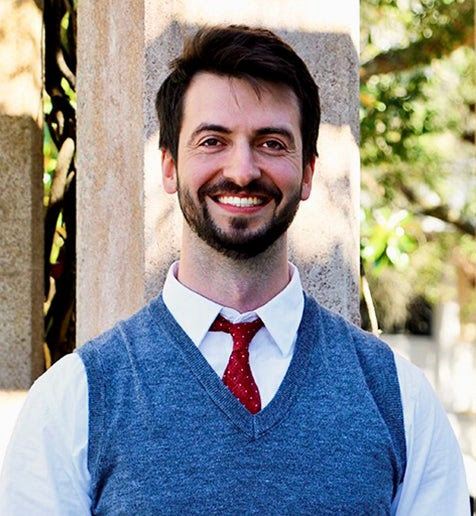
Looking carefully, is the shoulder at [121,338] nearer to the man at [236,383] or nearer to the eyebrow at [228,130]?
the man at [236,383]

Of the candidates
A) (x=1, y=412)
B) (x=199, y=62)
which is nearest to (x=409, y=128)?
(x=1, y=412)

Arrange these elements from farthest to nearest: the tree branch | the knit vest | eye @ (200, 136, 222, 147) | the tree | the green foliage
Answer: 1. the tree branch
2. the green foliage
3. the tree
4. eye @ (200, 136, 222, 147)
5. the knit vest

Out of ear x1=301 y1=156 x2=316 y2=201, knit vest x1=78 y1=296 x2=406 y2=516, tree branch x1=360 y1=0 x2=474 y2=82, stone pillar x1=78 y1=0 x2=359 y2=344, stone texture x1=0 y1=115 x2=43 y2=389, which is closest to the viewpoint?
knit vest x1=78 y1=296 x2=406 y2=516

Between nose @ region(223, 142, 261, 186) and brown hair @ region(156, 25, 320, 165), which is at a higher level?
brown hair @ region(156, 25, 320, 165)

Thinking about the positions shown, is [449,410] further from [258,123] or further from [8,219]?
[258,123]

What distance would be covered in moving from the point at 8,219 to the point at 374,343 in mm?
2077

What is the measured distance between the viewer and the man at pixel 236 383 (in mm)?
2195

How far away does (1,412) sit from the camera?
4125 mm

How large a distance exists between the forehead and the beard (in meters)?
0.13

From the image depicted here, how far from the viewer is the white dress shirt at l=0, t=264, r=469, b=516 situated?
2.20 meters

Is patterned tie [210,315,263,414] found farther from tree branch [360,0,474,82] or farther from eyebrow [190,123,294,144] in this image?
tree branch [360,0,474,82]

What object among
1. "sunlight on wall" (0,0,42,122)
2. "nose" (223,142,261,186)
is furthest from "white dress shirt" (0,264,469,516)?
"sunlight on wall" (0,0,42,122)

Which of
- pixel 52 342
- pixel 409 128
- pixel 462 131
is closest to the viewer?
pixel 52 342

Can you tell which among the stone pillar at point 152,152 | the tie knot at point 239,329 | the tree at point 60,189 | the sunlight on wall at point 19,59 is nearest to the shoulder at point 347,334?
the tie knot at point 239,329
